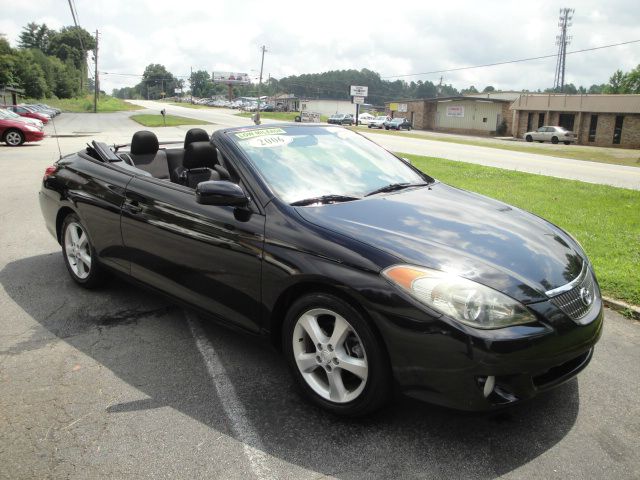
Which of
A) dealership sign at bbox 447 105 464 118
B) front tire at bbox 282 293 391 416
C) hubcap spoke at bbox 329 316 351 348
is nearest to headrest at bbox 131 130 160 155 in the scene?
front tire at bbox 282 293 391 416

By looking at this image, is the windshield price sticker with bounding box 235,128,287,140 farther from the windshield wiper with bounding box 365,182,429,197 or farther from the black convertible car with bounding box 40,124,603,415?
the windshield wiper with bounding box 365,182,429,197

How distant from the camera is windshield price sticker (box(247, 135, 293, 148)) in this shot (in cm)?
389

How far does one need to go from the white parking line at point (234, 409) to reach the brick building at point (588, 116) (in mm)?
46480

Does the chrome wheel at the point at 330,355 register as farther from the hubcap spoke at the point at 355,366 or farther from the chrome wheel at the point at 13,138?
the chrome wheel at the point at 13,138

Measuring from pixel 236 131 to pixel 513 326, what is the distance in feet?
7.90

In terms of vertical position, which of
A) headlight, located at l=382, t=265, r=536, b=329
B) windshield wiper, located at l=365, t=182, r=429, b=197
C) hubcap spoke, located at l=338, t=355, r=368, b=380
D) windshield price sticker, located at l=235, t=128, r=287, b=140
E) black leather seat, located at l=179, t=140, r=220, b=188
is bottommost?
hubcap spoke, located at l=338, t=355, r=368, b=380

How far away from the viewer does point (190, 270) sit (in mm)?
3709

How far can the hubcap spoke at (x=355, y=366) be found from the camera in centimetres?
284

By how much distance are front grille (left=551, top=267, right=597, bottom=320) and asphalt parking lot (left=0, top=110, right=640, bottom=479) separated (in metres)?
0.62

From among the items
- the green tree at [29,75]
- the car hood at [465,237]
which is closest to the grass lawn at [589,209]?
the car hood at [465,237]

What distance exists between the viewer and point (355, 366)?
113 inches

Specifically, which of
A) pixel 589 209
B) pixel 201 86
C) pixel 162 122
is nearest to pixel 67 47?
pixel 201 86

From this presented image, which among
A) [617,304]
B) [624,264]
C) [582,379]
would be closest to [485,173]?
[624,264]

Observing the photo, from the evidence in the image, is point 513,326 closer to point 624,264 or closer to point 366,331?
point 366,331
